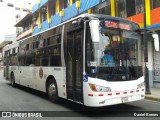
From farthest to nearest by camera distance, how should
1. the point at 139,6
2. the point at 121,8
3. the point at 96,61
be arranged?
the point at 121,8 < the point at 139,6 < the point at 96,61

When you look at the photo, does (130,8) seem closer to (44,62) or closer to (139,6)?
(139,6)

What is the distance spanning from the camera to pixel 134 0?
62.6 feet

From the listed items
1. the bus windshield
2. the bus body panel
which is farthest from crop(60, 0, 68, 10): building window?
the bus body panel

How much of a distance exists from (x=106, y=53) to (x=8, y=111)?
4.06 metres

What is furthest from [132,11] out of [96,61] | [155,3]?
[96,61]

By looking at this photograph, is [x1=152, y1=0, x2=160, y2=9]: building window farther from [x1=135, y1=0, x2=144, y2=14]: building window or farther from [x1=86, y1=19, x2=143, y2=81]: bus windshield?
[x1=86, y1=19, x2=143, y2=81]: bus windshield

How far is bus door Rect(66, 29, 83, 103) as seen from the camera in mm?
8602

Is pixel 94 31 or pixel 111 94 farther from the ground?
pixel 94 31

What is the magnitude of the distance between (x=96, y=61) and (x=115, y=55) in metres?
0.78

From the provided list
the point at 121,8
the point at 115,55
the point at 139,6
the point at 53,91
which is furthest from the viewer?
the point at 121,8

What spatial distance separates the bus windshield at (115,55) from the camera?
810 centimetres

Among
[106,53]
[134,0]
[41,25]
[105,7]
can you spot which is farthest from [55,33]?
[41,25]

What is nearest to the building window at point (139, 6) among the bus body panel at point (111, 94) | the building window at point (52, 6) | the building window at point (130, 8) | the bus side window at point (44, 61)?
the building window at point (130, 8)

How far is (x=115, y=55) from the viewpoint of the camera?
8.46 meters
